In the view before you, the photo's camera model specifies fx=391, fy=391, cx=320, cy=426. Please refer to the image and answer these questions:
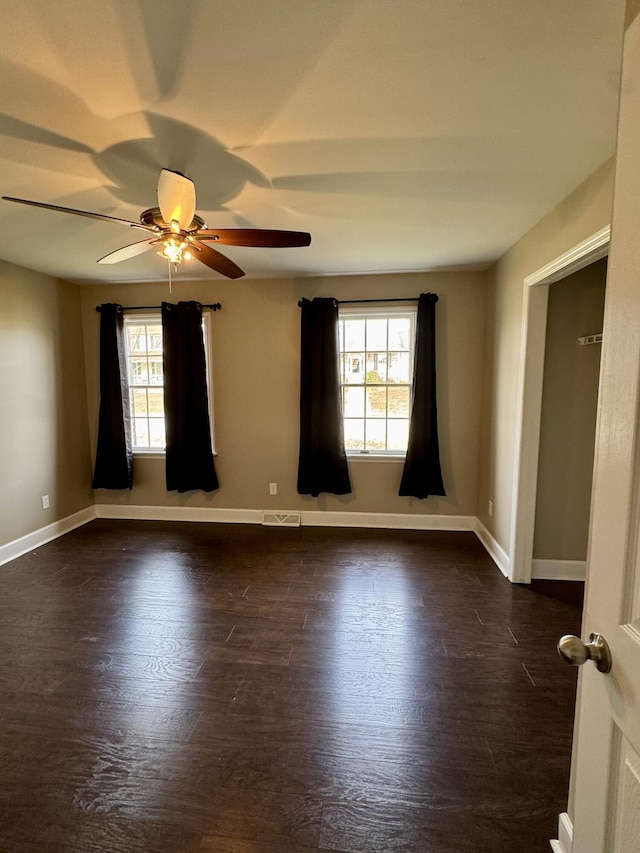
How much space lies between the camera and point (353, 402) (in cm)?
405

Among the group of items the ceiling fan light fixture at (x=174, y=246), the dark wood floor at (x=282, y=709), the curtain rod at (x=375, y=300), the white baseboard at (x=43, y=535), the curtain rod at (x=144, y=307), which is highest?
the curtain rod at (x=375, y=300)

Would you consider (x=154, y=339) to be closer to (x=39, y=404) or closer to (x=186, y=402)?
(x=186, y=402)

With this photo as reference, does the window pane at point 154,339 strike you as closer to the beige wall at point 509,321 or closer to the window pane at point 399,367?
the window pane at point 399,367

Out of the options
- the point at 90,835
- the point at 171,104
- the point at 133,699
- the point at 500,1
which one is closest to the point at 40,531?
the point at 133,699

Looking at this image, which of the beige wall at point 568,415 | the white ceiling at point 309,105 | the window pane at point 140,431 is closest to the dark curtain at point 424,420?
the beige wall at point 568,415

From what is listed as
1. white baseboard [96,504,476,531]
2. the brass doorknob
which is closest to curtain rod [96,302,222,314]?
white baseboard [96,504,476,531]

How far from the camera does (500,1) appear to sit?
3.61ft

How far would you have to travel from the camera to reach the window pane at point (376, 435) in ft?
13.3

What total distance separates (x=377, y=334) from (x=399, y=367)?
40cm

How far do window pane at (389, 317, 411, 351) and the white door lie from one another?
318 centimetres

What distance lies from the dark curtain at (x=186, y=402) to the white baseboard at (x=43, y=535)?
103cm

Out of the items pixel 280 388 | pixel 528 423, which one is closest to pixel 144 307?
pixel 280 388

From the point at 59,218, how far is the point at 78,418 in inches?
91.9

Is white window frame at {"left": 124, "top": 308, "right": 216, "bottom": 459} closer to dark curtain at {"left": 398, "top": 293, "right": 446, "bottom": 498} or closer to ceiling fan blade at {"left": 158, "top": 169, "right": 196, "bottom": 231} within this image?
dark curtain at {"left": 398, "top": 293, "right": 446, "bottom": 498}
